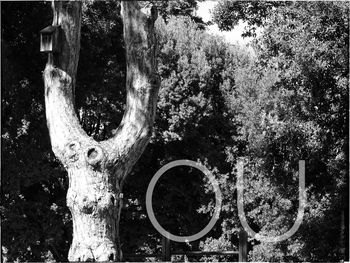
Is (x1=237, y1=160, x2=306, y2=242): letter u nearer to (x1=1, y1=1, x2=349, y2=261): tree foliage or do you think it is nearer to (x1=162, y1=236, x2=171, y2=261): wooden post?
(x1=1, y1=1, x2=349, y2=261): tree foliage

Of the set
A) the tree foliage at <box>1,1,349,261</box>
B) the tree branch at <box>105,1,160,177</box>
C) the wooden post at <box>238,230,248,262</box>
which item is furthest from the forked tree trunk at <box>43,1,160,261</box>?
the wooden post at <box>238,230,248,262</box>

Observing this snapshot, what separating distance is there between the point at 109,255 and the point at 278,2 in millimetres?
8372

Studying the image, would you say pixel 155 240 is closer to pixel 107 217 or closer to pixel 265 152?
pixel 265 152

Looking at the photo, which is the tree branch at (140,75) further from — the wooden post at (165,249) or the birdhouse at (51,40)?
the wooden post at (165,249)

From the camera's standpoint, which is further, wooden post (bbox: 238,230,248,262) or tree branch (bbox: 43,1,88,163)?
wooden post (bbox: 238,230,248,262)

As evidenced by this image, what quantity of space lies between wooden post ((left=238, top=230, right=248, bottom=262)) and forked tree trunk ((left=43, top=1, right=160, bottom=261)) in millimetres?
9069

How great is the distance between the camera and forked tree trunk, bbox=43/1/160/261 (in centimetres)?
843

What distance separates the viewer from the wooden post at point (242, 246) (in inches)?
686

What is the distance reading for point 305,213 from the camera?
15648 mm

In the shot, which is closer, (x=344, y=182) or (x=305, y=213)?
(x=344, y=182)

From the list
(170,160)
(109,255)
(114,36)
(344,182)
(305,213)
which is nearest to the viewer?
(109,255)

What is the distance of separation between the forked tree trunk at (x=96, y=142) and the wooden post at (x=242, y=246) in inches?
357

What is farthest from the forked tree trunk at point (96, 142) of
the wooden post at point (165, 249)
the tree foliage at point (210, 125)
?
the wooden post at point (165, 249)

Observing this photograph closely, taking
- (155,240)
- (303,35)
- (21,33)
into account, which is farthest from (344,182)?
(21,33)
